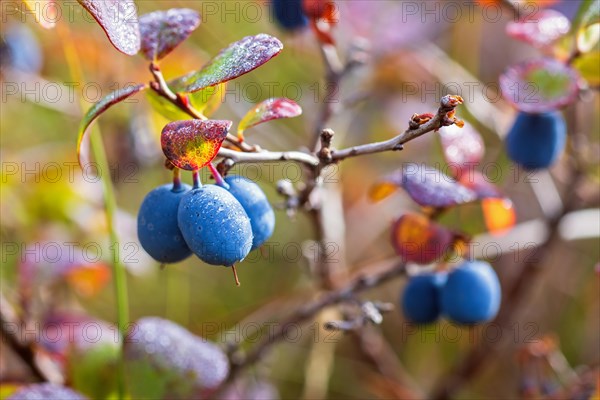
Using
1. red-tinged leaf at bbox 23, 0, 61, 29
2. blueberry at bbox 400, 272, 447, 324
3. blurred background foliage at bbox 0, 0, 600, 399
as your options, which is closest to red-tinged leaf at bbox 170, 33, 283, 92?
red-tinged leaf at bbox 23, 0, 61, 29

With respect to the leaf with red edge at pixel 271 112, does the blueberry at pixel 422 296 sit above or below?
below

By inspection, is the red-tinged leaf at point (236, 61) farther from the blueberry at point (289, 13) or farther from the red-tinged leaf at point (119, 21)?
the blueberry at point (289, 13)

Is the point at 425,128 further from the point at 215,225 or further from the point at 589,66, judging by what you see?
the point at 589,66

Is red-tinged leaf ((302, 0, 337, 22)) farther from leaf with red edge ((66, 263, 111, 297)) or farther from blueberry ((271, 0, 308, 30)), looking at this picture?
leaf with red edge ((66, 263, 111, 297))

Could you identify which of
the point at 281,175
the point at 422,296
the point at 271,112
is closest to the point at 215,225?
the point at 271,112

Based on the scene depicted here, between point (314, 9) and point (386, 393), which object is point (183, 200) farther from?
point (386, 393)

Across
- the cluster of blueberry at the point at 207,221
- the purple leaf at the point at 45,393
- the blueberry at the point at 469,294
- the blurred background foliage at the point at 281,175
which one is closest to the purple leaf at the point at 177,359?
the purple leaf at the point at 45,393
